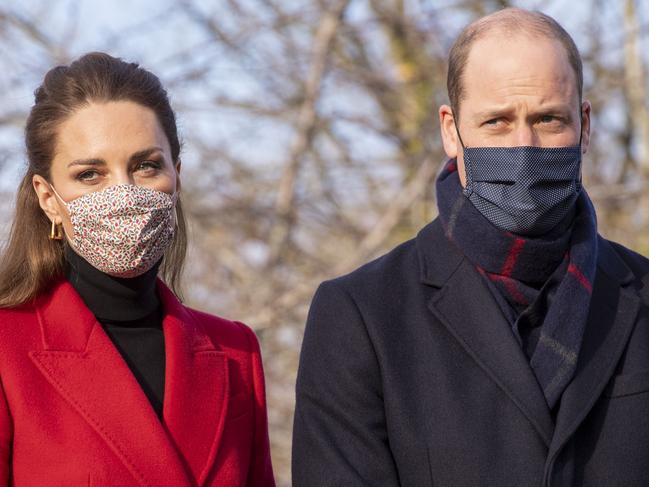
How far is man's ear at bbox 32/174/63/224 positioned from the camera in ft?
12.1

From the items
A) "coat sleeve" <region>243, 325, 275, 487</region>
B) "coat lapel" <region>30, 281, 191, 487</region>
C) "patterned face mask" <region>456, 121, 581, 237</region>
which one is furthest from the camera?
"coat sleeve" <region>243, 325, 275, 487</region>

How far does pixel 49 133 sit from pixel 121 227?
0.43 metres

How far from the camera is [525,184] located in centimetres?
332

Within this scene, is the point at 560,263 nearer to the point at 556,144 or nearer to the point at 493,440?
the point at 556,144

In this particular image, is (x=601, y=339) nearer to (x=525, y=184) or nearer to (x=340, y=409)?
(x=525, y=184)

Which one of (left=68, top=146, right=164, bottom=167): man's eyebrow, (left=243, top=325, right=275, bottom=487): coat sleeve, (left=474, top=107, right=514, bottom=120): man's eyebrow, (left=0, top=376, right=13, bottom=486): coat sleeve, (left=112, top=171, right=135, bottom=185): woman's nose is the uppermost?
(left=474, top=107, right=514, bottom=120): man's eyebrow

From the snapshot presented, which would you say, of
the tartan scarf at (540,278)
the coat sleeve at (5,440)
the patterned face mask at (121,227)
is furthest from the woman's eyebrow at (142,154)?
the tartan scarf at (540,278)

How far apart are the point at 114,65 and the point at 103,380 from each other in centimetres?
101

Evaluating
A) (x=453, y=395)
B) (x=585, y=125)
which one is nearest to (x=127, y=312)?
(x=453, y=395)

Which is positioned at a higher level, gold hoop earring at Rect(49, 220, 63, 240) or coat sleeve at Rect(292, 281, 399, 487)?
gold hoop earring at Rect(49, 220, 63, 240)

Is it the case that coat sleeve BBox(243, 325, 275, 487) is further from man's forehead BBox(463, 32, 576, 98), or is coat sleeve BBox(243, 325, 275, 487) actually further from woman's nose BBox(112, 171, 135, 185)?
man's forehead BBox(463, 32, 576, 98)

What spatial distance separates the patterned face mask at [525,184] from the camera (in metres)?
3.34

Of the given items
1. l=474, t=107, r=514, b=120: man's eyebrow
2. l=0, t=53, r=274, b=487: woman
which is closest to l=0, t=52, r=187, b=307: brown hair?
l=0, t=53, r=274, b=487: woman

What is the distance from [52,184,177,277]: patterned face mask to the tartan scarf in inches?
33.4
